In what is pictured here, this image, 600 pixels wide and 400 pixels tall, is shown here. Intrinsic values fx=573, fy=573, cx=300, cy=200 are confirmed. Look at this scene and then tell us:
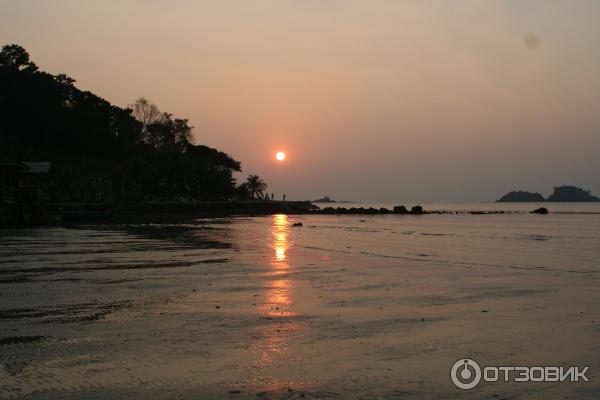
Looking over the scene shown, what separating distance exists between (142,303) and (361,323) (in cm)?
506

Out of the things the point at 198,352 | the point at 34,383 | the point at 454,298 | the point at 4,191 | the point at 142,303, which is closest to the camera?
the point at 34,383

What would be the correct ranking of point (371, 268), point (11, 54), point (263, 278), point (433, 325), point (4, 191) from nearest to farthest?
point (433, 325) < point (263, 278) < point (371, 268) < point (4, 191) < point (11, 54)

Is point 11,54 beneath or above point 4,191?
above

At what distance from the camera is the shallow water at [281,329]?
7.03m

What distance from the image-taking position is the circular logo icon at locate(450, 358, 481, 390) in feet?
23.4

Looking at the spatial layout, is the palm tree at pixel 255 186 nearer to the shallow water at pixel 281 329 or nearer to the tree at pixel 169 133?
the tree at pixel 169 133

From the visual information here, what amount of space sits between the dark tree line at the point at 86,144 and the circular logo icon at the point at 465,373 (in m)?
85.7

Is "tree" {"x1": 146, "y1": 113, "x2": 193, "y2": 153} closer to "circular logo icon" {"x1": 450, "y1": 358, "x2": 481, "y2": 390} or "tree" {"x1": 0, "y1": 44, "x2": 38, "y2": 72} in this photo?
"tree" {"x1": 0, "y1": 44, "x2": 38, "y2": 72}

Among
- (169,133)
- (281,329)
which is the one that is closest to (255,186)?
(169,133)

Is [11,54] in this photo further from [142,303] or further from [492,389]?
[492,389]

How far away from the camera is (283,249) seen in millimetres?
29922

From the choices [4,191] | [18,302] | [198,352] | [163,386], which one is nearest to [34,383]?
A: [163,386]

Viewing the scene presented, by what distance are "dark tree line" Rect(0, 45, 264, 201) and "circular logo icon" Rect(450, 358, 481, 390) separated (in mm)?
85744

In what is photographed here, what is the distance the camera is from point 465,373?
7555mm
